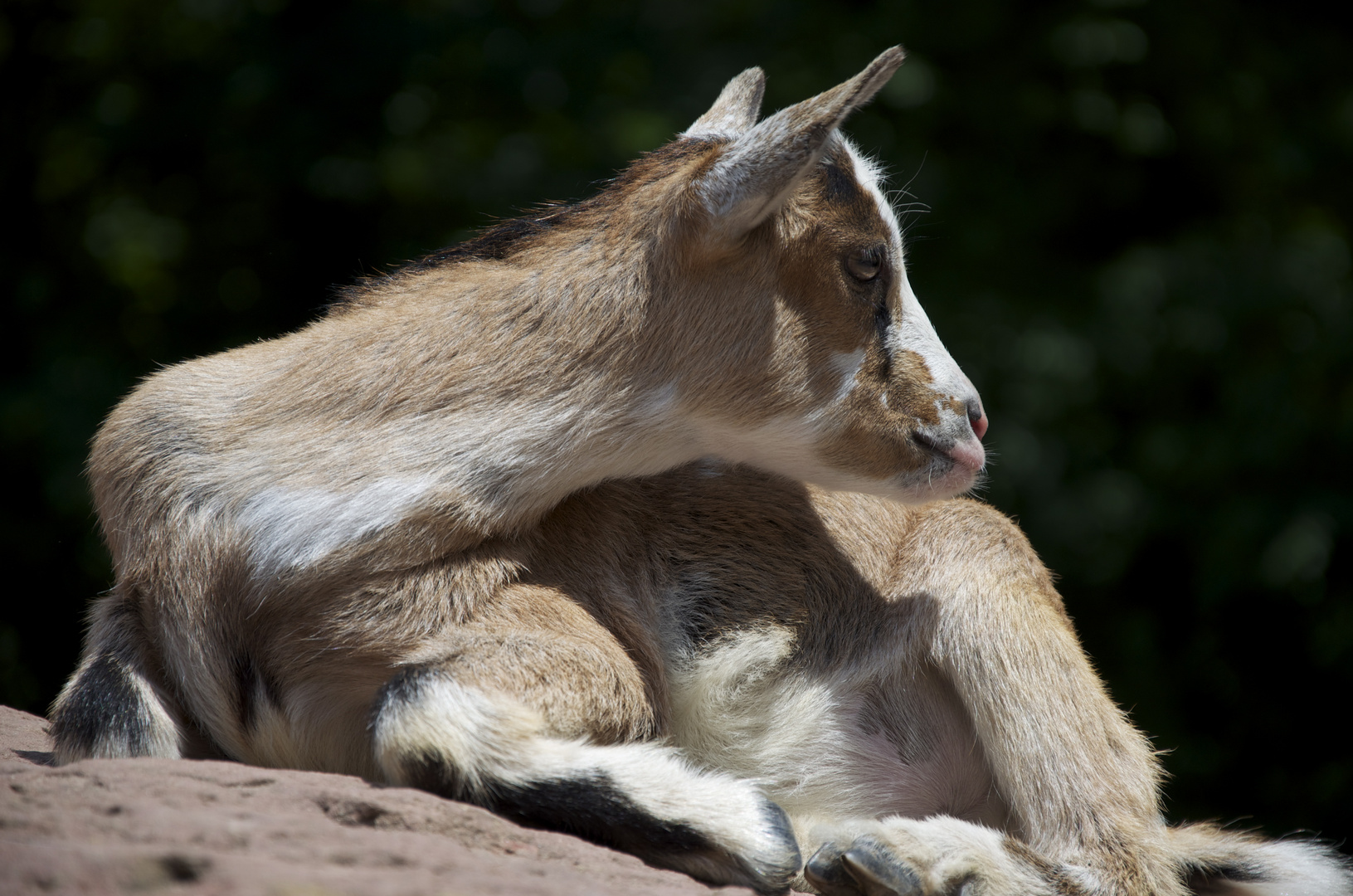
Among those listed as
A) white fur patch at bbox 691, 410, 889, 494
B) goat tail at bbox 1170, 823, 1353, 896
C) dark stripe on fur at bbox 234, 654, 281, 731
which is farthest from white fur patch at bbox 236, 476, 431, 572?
goat tail at bbox 1170, 823, 1353, 896

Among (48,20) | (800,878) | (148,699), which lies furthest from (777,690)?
(48,20)

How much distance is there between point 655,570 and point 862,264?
4.17ft

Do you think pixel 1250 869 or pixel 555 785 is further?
pixel 1250 869

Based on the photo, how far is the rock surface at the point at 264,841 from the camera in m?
2.26

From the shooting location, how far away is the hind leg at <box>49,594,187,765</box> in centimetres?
351

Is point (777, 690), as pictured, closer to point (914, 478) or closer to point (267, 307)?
point (914, 478)

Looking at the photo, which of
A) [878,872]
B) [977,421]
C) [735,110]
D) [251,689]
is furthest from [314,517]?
[735,110]

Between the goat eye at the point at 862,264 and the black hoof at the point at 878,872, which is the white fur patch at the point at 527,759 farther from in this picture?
the goat eye at the point at 862,264

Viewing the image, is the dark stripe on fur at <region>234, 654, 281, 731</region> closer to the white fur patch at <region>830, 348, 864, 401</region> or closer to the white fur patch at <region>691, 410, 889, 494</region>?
the white fur patch at <region>691, 410, 889, 494</region>

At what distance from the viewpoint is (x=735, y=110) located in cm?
493

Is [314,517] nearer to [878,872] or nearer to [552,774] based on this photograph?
[552,774]

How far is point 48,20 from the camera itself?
31.1ft

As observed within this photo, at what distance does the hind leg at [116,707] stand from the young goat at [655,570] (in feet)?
0.04

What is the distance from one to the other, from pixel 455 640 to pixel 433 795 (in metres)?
0.52
